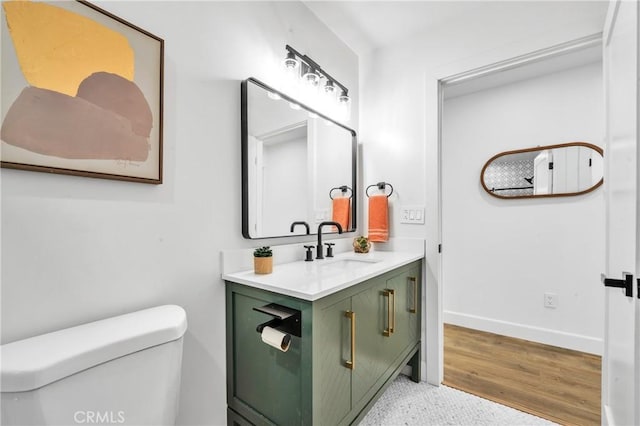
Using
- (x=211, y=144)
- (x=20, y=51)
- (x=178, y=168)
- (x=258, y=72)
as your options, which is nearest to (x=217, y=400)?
(x=178, y=168)

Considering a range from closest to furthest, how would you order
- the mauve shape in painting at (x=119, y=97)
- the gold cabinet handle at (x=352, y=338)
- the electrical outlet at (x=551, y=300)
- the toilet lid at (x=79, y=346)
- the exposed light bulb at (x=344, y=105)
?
1. the toilet lid at (x=79, y=346)
2. the mauve shape in painting at (x=119, y=97)
3. the gold cabinet handle at (x=352, y=338)
4. the exposed light bulb at (x=344, y=105)
5. the electrical outlet at (x=551, y=300)

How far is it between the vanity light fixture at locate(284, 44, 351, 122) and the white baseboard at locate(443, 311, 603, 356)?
2.31m

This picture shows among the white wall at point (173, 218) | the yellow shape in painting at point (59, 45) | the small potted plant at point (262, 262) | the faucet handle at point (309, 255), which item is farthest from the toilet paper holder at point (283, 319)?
the yellow shape in painting at point (59, 45)

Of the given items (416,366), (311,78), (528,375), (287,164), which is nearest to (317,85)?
(311,78)

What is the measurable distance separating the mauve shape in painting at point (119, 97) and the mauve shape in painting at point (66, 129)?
20 millimetres

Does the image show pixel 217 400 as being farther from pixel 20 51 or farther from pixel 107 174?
pixel 20 51

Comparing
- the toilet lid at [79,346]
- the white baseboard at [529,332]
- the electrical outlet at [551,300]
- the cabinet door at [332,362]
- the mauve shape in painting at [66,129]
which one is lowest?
the white baseboard at [529,332]

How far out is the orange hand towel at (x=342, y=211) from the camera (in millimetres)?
2020

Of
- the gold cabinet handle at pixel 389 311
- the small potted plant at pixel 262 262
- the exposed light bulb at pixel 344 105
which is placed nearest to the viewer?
the small potted plant at pixel 262 262

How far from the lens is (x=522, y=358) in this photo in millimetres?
2189

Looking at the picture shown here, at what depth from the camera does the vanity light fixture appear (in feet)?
5.35

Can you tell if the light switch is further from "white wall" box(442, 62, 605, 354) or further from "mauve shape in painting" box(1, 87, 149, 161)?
"mauve shape in painting" box(1, 87, 149, 161)

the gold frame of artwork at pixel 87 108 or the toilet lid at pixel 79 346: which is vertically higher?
the gold frame of artwork at pixel 87 108

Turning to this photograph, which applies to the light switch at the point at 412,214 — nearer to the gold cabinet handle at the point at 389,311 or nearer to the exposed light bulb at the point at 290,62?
the gold cabinet handle at the point at 389,311
